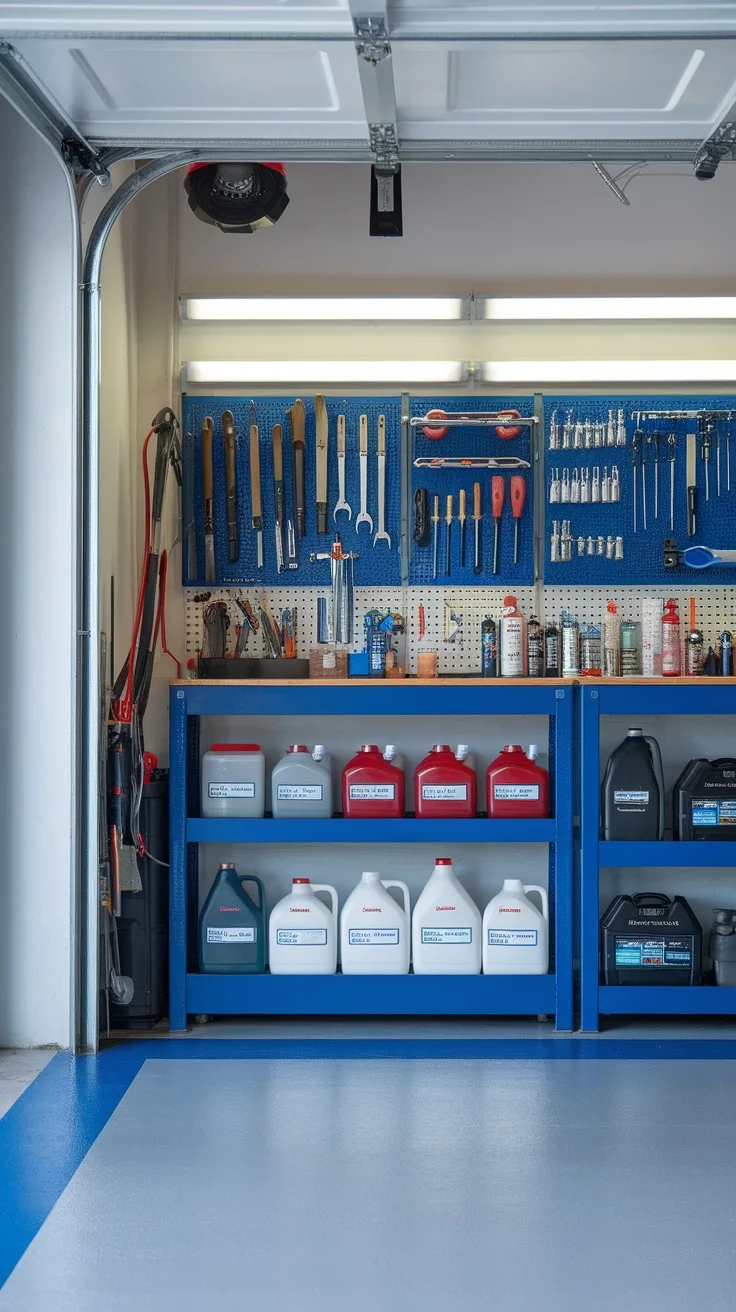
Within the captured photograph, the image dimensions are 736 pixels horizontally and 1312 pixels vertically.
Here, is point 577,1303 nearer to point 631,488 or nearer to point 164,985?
point 164,985

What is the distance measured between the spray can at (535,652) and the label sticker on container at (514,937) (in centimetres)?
91

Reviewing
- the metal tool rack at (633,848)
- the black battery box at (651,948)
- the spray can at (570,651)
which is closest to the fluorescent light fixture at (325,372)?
the spray can at (570,651)

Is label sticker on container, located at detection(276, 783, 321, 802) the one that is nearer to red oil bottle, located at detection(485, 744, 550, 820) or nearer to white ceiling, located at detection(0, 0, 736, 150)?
red oil bottle, located at detection(485, 744, 550, 820)

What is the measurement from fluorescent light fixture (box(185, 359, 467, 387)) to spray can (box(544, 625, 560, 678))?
105 cm

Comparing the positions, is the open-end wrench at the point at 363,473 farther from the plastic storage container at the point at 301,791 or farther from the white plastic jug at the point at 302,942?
the white plastic jug at the point at 302,942

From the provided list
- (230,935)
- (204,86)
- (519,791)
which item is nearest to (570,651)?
(519,791)

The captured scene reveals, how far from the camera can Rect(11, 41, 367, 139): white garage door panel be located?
298cm

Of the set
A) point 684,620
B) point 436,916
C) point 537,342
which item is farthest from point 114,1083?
point 537,342

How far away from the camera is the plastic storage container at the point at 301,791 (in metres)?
4.32

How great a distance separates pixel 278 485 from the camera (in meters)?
4.72

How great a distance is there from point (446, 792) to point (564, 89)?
2.26 m

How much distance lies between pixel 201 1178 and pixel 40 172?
3.07 metres

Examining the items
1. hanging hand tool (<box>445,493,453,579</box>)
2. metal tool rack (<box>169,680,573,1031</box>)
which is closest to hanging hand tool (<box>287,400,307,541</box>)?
hanging hand tool (<box>445,493,453,579</box>)

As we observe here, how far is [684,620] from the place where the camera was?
4.74 meters
